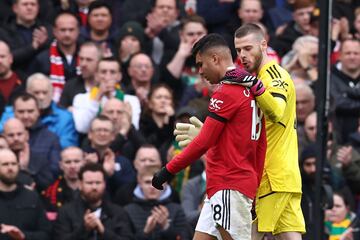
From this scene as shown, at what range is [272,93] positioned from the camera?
37.5ft

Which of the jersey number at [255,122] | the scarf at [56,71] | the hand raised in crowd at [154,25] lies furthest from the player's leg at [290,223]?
the hand raised in crowd at [154,25]

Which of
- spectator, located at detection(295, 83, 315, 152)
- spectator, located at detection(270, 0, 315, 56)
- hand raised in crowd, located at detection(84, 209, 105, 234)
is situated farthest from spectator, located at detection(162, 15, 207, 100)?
hand raised in crowd, located at detection(84, 209, 105, 234)

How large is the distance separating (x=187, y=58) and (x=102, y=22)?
1.24 m

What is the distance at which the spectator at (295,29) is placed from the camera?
19.0 metres

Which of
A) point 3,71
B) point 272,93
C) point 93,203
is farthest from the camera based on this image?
point 3,71

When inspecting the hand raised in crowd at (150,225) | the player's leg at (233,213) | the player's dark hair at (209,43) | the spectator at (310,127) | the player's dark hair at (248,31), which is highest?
the player's dark hair at (248,31)

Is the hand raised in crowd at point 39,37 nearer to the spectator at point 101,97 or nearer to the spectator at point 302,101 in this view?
the spectator at point 101,97

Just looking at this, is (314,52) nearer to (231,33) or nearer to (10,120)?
(231,33)

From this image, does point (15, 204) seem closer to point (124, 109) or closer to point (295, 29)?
point (124, 109)

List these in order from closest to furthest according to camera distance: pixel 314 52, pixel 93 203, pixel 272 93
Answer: pixel 272 93 → pixel 93 203 → pixel 314 52

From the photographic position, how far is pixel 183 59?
725 inches

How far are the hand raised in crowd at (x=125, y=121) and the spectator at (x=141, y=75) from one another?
0.39 m

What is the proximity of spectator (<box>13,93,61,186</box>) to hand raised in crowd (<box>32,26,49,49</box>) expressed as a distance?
145cm

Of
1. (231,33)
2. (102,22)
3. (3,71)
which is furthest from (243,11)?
(3,71)
